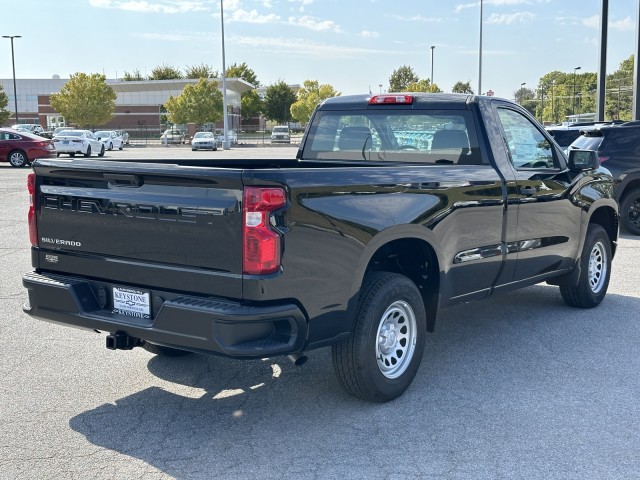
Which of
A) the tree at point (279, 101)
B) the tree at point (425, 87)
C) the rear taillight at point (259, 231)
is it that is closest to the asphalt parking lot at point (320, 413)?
the rear taillight at point (259, 231)

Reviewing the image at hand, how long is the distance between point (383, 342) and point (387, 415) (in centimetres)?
47

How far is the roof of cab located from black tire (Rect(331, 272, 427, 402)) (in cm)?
177

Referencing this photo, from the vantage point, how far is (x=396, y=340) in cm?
499

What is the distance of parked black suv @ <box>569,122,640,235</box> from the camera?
1228 cm

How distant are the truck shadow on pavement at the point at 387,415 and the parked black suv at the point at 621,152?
6580 mm

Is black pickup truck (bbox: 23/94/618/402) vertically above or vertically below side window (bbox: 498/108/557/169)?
below

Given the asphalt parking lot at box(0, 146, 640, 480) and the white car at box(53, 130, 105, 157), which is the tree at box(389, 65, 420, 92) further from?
the asphalt parking lot at box(0, 146, 640, 480)

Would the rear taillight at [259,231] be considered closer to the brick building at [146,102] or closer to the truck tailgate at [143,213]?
the truck tailgate at [143,213]

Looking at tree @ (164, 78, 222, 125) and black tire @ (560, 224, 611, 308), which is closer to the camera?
black tire @ (560, 224, 611, 308)

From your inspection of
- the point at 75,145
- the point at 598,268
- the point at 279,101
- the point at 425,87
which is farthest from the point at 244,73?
the point at 598,268

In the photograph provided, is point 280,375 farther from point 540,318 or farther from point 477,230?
point 540,318

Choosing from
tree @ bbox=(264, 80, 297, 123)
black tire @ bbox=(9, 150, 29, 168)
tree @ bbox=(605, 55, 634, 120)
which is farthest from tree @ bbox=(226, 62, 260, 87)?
black tire @ bbox=(9, 150, 29, 168)

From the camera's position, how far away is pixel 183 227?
412 centimetres

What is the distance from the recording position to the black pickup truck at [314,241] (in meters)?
3.99
